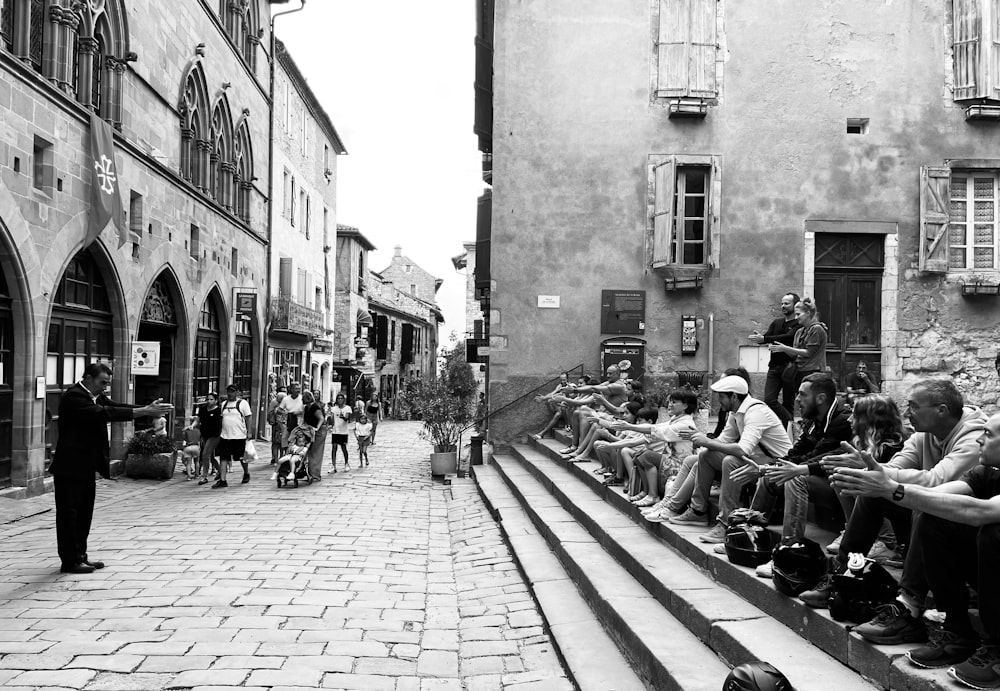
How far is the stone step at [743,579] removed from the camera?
11.9 ft

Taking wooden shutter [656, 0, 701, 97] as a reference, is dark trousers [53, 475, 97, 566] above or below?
below

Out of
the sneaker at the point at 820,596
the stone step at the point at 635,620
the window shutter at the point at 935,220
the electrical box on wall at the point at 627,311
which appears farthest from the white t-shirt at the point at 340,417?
the sneaker at the point at 820,596

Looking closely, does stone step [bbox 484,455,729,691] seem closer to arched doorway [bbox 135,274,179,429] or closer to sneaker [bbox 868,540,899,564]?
sneaker [bbox 868,540,899,564]

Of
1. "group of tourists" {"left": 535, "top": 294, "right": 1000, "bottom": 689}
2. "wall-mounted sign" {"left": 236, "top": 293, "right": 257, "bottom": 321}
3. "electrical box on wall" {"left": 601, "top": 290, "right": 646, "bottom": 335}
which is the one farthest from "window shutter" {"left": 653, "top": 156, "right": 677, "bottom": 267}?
"wall-mounted sign" {"left": 236, "top": 293, "right": 257, "bottom": 321}

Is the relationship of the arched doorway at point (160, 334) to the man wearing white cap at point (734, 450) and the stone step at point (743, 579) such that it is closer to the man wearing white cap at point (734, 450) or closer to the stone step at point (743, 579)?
the stone step at point (743, 579)

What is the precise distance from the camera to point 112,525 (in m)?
10.4

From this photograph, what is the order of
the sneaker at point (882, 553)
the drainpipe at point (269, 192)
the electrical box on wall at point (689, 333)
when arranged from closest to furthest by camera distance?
the sneaker at point (882, 553) → the electrical box on wall at point (689, 333) → the drainpipe at point (269, 192)

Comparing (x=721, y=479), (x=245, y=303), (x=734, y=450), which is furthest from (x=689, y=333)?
(x=245, y=303)

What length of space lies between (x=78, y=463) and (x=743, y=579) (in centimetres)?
567

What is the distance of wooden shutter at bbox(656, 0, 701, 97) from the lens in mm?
16000

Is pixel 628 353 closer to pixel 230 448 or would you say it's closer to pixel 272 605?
pixel 230 448

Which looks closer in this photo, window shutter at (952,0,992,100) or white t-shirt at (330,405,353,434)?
window shutter at (952,0,992,100)

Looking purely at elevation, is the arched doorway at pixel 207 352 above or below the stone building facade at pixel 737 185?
below

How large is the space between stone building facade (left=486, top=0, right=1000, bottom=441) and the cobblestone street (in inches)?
242
